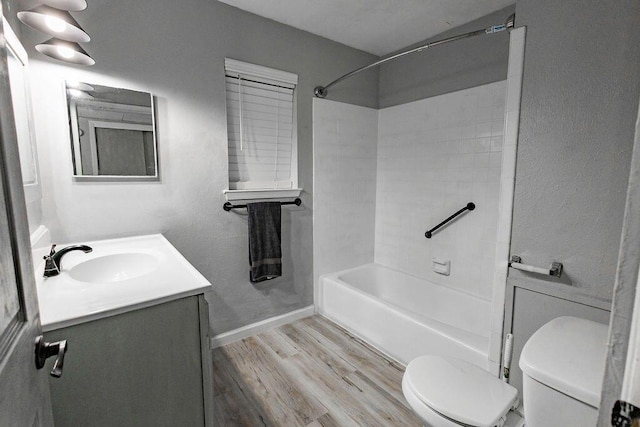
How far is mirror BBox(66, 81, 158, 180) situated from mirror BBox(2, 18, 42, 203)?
0.20 m

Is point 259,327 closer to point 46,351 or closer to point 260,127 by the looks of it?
point 260,127

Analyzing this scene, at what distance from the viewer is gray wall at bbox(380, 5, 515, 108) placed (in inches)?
84.9

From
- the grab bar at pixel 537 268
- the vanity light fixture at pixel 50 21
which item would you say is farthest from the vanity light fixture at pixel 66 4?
the grab bar at pixel 537 268

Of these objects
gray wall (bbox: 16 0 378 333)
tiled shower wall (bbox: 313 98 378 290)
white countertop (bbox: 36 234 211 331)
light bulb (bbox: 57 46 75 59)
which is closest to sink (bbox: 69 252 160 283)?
white countertop (bbox: 36 234 211 331)

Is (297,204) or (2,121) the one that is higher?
(2,121)

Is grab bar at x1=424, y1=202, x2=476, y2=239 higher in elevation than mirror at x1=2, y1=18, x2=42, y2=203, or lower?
lower

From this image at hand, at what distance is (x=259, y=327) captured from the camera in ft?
8.21

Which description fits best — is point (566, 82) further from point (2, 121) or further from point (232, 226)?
point (232, 226)

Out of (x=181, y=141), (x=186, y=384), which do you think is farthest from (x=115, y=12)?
(x=186, y=384)

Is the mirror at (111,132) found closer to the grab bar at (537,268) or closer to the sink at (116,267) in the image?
the sink at (116,267)

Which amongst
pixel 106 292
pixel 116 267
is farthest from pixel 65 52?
pixel 106 292

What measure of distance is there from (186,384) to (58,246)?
44.0 inches

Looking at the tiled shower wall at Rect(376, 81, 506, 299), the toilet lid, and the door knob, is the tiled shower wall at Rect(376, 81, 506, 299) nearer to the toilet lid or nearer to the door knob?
the toilet lid

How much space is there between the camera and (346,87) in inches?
110
